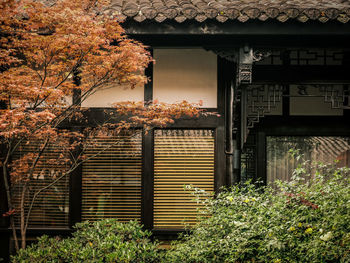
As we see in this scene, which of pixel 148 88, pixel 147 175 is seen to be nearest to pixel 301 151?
pixel 147 175

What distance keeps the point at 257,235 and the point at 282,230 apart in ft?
1.32

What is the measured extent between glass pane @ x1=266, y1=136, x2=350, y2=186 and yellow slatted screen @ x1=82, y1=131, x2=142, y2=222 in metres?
2.94

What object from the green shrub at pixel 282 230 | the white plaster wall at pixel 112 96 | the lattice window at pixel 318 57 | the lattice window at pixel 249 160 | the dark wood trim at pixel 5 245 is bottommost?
the dark wood trim at pixel 5 245

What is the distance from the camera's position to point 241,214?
5.00m

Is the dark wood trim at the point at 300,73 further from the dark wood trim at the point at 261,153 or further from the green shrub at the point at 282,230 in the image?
the green shrub at the point at 282,230

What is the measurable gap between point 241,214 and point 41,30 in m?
4.47

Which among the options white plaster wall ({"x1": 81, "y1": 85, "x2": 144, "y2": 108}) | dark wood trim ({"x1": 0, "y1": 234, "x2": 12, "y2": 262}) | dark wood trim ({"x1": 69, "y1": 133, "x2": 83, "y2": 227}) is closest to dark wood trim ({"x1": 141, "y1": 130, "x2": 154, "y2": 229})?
white plaster wall ({"x1": 81, "y1": 85, "x2": 144, "y2": 108})

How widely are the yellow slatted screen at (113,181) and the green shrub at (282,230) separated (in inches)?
86.7

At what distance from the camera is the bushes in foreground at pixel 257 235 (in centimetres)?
387

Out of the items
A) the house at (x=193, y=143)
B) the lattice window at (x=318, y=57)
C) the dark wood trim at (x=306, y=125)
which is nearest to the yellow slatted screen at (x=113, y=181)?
the house at (x=193, y=143)

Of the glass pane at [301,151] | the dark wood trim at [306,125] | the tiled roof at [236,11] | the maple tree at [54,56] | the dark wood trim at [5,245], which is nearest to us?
the maple tree at [54,56]

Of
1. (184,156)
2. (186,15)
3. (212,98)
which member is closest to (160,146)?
(184,156)

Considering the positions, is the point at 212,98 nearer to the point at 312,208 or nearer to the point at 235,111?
the point at 235,111

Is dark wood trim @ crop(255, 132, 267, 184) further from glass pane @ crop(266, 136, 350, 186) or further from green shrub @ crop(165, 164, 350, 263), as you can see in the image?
green shrub @ crop(165, 164, 350, 263)
